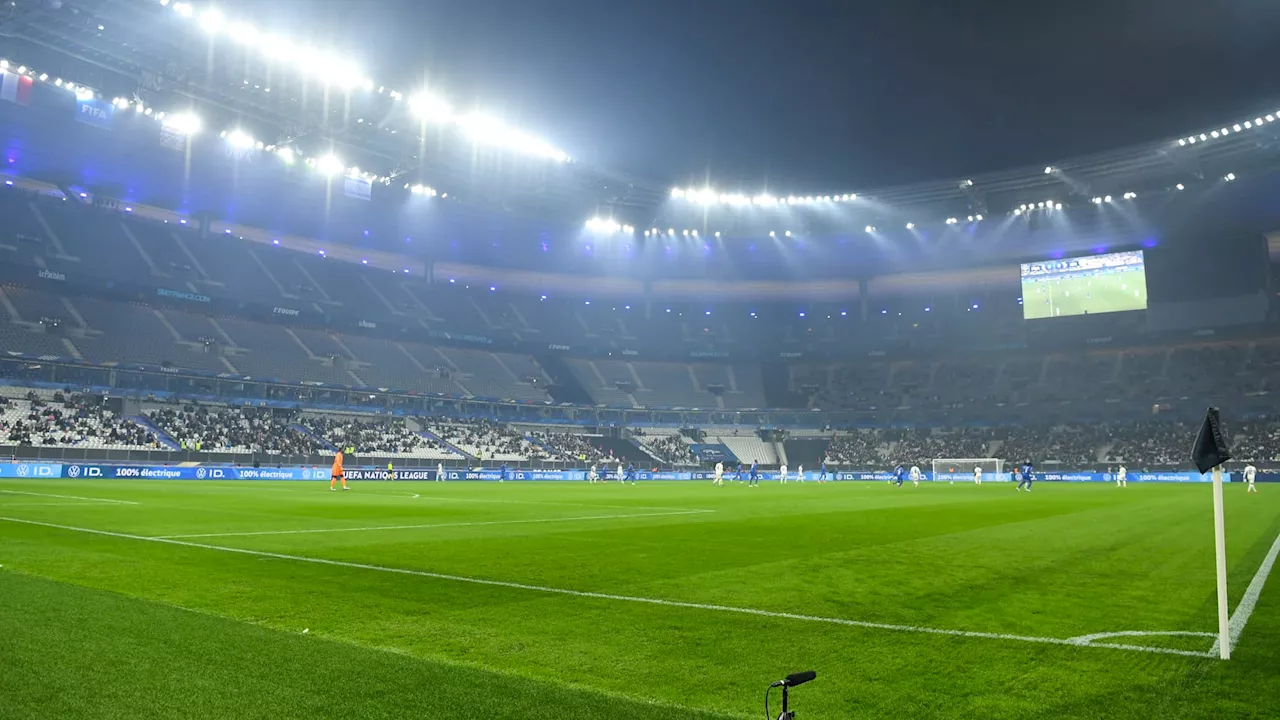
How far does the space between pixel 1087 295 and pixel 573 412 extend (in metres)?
46.3

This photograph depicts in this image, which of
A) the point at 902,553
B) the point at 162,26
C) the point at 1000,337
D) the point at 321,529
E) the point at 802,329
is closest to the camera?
the point at 902,553

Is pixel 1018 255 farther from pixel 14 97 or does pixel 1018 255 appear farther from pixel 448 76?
pixel 14 97

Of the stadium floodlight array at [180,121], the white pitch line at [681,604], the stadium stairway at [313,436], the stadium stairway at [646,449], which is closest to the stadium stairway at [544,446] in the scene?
the stadium stairway at [646,449]

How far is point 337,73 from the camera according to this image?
40.4 meters

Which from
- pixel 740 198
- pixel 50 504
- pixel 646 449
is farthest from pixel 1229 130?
pixel 50 504

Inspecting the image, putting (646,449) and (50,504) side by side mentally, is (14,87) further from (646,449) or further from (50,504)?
(646,449)

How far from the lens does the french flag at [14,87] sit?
40188 mm

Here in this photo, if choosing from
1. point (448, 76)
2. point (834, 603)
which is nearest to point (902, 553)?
point (834, 603)

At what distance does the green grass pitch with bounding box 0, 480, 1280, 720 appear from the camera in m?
4.29

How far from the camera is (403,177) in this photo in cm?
5481

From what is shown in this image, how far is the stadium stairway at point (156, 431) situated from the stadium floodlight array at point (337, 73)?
2197cm

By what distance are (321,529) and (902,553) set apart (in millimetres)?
10031

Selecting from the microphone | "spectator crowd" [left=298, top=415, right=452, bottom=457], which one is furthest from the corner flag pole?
"spectator crowd" [left=298, top=415, right=452, bottom=457]

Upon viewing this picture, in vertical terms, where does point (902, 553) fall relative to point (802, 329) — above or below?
below
